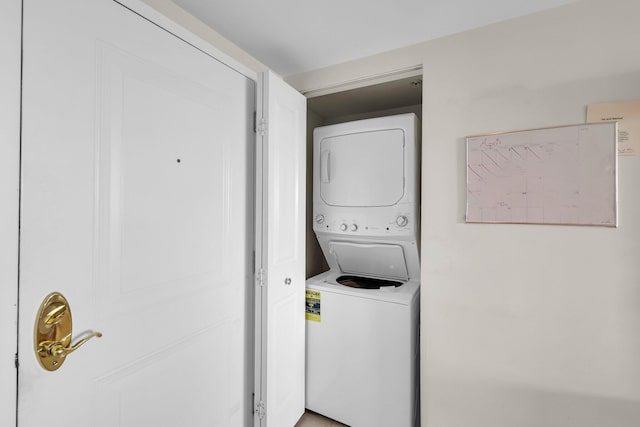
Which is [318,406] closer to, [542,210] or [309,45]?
[542,210]

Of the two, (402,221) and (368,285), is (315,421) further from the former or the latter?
(402,221)

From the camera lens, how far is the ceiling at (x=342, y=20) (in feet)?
4.47

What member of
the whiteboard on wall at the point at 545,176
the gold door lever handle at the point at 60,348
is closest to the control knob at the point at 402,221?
the whiteboard on wall at the point at 545,176

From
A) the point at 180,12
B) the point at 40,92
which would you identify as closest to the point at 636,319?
the point at 40,92

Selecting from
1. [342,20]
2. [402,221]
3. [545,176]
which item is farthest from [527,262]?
[342,20]

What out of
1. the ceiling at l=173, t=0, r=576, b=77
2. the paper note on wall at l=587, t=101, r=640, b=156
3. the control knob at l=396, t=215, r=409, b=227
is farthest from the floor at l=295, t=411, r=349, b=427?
the ceiling at l=173, t=0, r=576, b=77

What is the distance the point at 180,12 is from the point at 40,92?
2.65 ft

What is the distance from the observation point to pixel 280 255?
167 cm

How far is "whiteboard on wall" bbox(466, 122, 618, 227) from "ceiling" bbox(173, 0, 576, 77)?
596 millimetres

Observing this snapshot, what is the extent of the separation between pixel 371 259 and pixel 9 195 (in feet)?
6.21

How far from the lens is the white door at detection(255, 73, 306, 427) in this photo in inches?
61.3

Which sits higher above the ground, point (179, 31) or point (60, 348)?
point (179, 31)

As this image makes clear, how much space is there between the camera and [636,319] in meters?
1.26

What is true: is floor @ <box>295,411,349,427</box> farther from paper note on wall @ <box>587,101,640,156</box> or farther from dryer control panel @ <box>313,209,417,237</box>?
paper note on wall @ <box>587,101,640,156</box>
